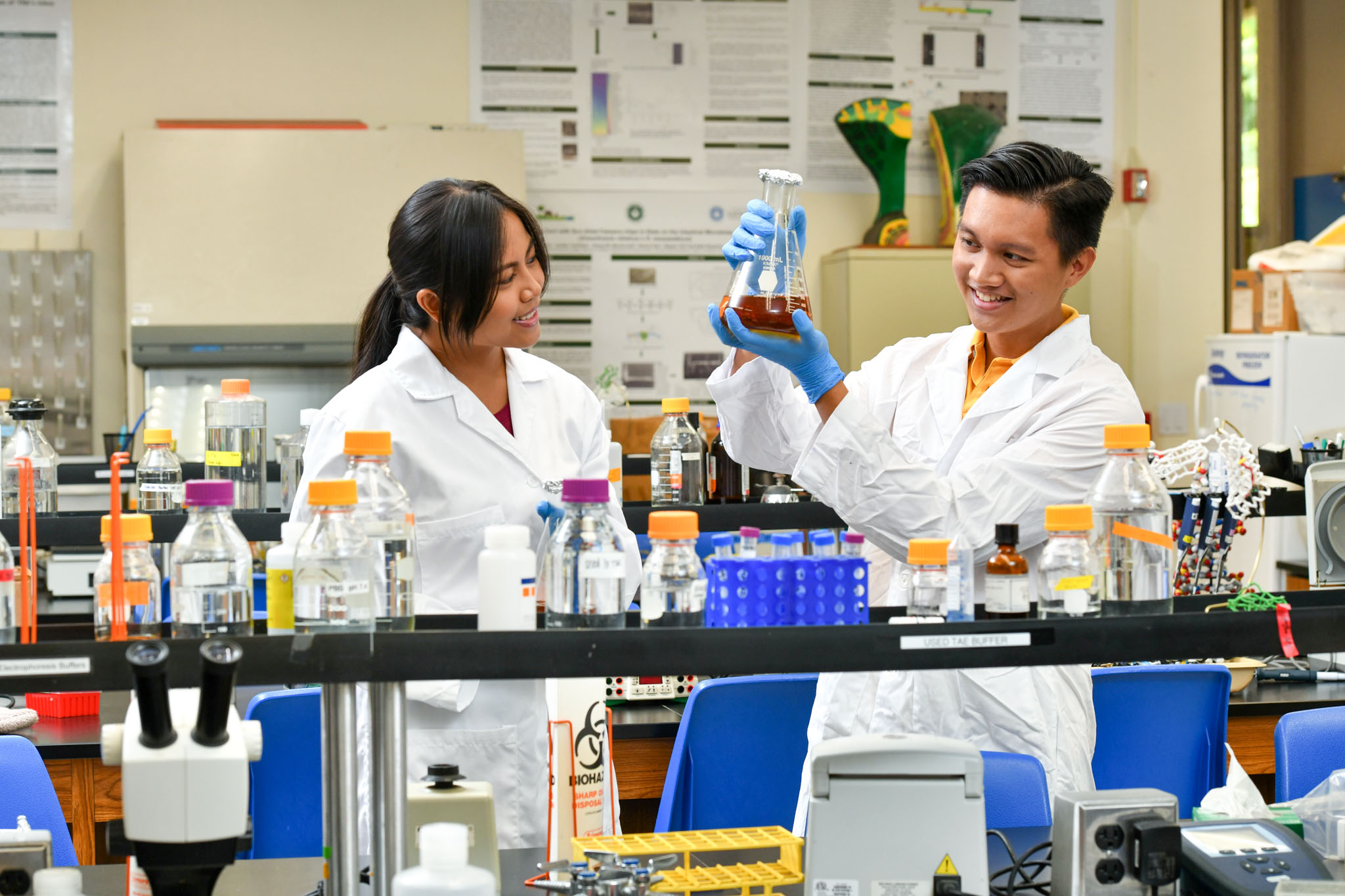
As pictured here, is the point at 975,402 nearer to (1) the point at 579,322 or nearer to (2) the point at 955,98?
(1) the point at 579,322

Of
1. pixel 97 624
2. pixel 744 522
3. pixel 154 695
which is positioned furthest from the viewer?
pixel 744 522

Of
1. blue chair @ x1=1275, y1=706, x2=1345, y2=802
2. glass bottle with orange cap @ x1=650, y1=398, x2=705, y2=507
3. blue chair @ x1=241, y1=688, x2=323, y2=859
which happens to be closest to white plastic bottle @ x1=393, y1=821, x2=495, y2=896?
blue chair @ x1=241, y1=688, x2=323, y2=859

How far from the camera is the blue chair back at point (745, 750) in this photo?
6.80 ft

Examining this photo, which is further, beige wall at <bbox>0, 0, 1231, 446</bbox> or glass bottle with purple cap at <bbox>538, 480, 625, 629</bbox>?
beige wall at <bbox>0, 0, 1231, 446</bbox>

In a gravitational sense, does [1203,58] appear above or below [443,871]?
above

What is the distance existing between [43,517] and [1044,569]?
5.12ft

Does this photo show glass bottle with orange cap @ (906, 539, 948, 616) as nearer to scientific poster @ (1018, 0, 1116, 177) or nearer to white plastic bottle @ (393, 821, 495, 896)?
white plastic bottle @ (393, 821, 495, 896)

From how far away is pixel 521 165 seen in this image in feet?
14.2

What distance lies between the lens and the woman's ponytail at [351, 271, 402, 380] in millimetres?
2000

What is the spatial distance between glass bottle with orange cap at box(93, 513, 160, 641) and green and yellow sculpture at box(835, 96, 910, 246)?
387cm

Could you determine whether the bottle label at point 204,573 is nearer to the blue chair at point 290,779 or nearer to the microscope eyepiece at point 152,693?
the microscope eyepiece at point 152,693

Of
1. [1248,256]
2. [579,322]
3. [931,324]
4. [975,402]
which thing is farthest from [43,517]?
[1248,256]

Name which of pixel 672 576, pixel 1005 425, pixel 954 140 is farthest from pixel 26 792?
pixel 954 140

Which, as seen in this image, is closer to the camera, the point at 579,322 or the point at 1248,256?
the point at 579,322
